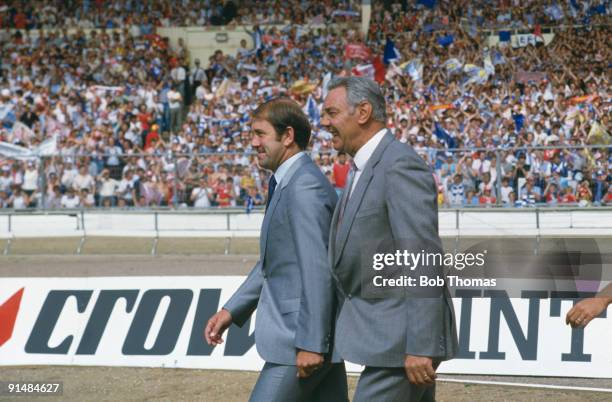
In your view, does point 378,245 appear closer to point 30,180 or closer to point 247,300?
point 247,300

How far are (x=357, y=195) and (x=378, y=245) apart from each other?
0.68 ft

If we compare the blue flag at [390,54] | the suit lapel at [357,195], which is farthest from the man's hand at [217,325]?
the blue flag at [390,54]

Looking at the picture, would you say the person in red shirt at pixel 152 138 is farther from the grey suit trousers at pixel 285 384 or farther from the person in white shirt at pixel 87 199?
the grey suit trousers at pixel 285 384

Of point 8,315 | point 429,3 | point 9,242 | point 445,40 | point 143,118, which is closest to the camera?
point 8,315

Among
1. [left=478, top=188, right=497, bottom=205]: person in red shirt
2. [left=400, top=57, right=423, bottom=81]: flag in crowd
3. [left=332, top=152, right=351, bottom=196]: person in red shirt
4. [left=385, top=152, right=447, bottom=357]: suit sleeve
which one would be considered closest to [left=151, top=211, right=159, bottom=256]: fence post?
[left=332, top=152, right=351, bottom=196]: person in red shirt

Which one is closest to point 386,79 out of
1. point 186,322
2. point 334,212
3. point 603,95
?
point 603,95

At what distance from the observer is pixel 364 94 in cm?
375

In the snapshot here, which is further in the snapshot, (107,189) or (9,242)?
(9,242)

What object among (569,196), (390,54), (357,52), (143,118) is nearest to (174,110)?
(143,118)

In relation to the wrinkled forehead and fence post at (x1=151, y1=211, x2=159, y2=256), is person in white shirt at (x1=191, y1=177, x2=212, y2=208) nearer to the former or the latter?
fence post at (x1=151, y1=211, x2=159, y2=256)

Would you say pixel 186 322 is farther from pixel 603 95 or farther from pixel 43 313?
pixel 603 95

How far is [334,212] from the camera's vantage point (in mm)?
3891

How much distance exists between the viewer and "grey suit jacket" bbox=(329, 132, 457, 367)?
3.49 m

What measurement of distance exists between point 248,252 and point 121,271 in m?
2.33
